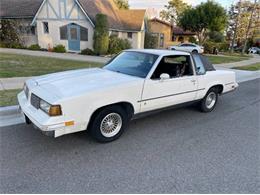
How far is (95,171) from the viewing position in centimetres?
297

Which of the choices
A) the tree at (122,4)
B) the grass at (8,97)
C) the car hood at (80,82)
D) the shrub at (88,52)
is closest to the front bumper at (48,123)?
the car hood at (80,82)

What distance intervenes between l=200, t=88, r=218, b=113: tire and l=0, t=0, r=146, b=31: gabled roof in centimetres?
1655

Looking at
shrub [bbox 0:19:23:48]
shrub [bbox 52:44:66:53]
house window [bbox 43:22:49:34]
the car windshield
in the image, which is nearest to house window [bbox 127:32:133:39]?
shrub [bbox 52:44:66:53]

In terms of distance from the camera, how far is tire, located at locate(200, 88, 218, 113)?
5.41m

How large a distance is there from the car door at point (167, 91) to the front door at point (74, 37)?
17.3 m

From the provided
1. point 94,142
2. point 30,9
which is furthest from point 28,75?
point 30,9

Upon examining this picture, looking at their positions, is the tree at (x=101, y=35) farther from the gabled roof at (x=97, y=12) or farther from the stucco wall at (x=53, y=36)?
the gabled roof at (x=97, y=12)

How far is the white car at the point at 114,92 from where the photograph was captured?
3.16 meters

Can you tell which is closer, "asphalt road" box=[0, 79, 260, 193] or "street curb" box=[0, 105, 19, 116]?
"asphalt road" box=[0, 79, 260, 193]

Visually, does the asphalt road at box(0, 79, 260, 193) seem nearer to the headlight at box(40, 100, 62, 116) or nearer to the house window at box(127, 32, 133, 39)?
the headlight at box(40, 100, 62, 116)

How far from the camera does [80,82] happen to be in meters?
3.65

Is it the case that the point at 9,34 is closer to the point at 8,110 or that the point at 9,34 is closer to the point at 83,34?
the point at 83,34

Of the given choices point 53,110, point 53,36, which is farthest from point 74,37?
point 53,110

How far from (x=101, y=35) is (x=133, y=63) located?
15096mm
